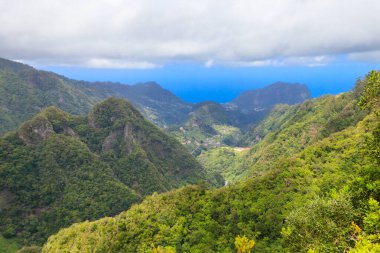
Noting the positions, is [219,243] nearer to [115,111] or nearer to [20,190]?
[20,190]

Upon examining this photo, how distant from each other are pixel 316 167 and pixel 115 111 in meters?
109

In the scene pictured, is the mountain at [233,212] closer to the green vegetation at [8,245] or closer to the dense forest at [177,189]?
the dense forest at [177,189]

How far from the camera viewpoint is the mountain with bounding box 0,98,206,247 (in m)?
99.4

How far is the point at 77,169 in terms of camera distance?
4596 inches

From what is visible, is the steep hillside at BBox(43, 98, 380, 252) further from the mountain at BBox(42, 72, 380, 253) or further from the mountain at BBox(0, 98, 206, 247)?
the mountain at BBox(0, 98, 206, 247)

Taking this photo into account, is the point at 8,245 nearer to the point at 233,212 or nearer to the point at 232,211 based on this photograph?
the point at 232,211

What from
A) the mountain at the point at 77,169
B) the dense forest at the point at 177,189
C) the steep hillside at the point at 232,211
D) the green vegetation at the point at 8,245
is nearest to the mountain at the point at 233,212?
the steep hillside at the point at 232,211

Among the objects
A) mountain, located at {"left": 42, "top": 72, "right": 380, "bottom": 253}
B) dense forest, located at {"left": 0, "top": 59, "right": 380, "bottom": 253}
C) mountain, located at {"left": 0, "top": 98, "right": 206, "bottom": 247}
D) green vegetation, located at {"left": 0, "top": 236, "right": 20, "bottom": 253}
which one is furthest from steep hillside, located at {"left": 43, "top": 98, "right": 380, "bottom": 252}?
mountain, located at {"left": 0, "top": 98, "right": 206, "bottom": 247}

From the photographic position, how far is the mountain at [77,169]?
9944 centimetres

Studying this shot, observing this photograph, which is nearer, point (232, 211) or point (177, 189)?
point (232, 211)

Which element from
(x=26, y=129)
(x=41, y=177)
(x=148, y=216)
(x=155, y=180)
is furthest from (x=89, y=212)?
(x=148, y=216)

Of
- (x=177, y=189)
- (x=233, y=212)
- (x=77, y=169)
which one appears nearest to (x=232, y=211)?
(x=233, y=212)

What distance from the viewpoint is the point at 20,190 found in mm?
102438

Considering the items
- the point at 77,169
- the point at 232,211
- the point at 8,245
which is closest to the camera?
the point at 232,211
